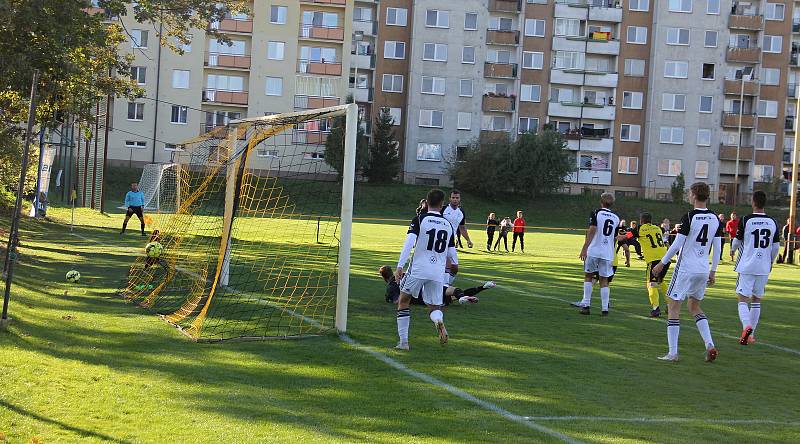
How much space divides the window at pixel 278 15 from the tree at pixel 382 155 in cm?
1067

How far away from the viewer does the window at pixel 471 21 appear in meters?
77.1

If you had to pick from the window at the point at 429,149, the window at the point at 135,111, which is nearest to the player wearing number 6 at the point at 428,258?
the window at the point at 135,111

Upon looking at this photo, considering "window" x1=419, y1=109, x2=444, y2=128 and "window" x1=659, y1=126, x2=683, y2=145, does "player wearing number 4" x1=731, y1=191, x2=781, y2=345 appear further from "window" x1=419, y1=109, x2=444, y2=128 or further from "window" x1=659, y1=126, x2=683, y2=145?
"window" x1=659, y1=126, x2=683, y2=145

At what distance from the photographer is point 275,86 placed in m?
71.7

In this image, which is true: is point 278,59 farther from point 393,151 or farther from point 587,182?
point 587,182

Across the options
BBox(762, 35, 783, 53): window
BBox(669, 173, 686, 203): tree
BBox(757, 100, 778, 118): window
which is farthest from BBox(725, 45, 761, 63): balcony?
BBox(669, 173, 686, 203): tree

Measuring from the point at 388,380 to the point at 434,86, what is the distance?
68.9 meters

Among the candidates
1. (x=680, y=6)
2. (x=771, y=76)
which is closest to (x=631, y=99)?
(x=680, y=6)

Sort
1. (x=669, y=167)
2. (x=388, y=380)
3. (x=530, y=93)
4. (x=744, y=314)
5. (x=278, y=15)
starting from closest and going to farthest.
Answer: (x=388, y=380), (x=744, y=314), (x=278, y=15), (x=530, y=93), (x=669, y=167)

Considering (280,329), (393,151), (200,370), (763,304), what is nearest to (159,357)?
(200,370)

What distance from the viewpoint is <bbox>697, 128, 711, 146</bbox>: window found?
7925 centimetres

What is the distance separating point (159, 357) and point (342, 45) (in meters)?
63.7

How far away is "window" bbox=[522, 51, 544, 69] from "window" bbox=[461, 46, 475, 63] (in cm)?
445

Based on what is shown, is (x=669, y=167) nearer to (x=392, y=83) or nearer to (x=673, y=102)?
(x=673, y=102)
